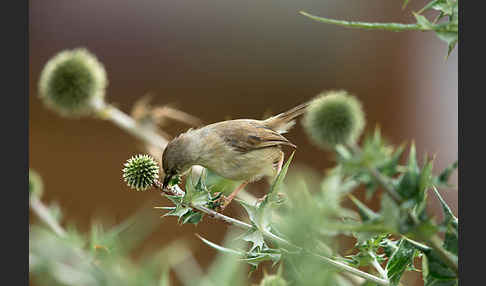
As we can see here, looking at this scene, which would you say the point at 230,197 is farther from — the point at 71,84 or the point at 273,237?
the point at 71,84

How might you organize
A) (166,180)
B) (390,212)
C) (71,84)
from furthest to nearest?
(71,84) < (166,180) < (390,212)

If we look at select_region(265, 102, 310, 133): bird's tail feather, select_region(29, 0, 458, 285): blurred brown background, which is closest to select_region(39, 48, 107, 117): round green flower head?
select_region(265, 102, 310, 133): bird's tail feather

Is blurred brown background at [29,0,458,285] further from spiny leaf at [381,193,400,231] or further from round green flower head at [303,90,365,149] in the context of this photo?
spiny leaf at [381,193,400,231]

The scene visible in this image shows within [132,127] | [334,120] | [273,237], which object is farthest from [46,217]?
[334,120]

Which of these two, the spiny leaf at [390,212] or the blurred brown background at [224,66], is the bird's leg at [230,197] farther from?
the blurred brown background at [224,66]

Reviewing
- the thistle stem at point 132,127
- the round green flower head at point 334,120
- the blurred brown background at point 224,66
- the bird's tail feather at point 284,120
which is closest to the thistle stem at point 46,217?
the thistle stem at point 132,127

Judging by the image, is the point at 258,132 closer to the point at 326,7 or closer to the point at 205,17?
the point at 326,7
